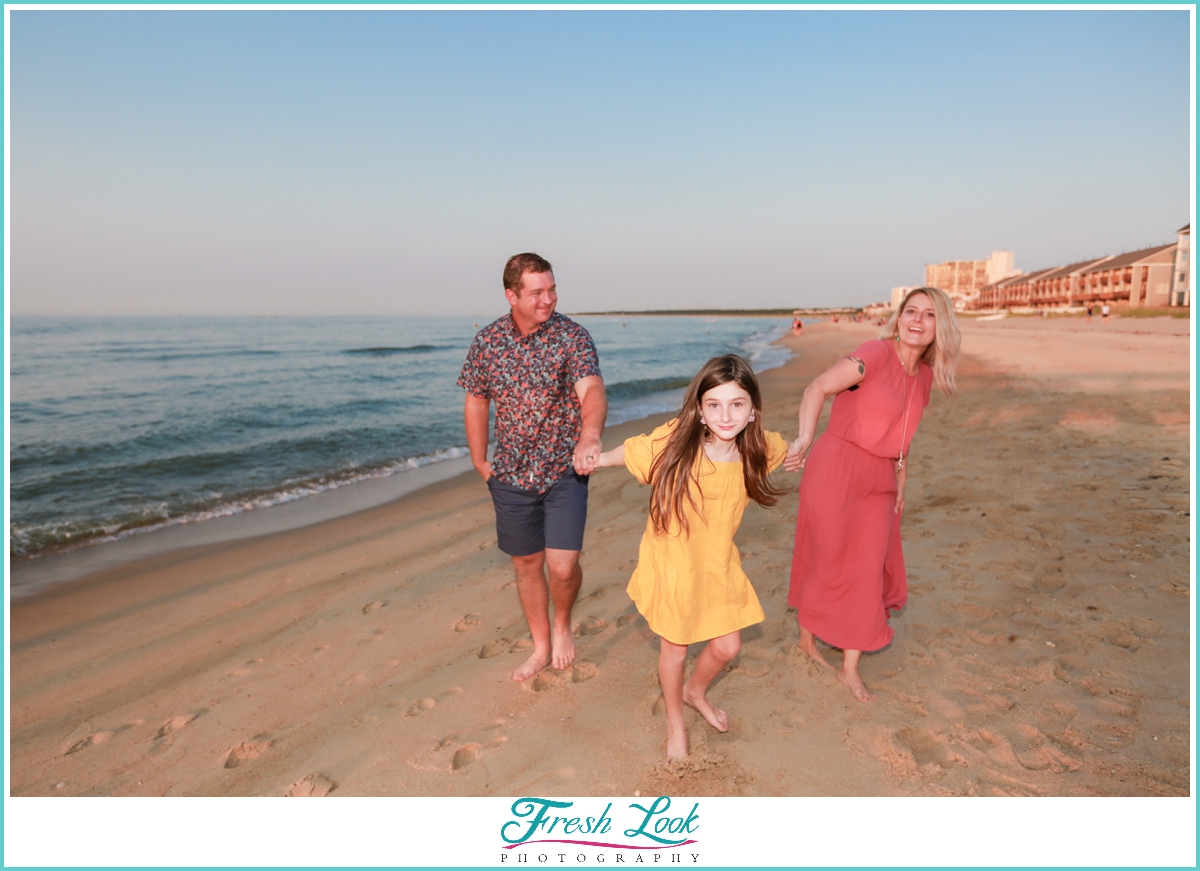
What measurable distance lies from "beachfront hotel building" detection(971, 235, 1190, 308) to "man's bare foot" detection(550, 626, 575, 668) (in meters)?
55.0

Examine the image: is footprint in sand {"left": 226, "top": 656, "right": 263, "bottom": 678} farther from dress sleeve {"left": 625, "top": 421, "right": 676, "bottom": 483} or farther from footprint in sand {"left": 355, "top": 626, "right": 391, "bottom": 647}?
dress sleeve {"left": 625, "top": 421, "right": 676, "bottom": 483}

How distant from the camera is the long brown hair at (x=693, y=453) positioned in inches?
96.3

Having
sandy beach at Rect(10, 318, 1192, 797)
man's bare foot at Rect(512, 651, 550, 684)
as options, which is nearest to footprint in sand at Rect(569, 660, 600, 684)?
sandy beach at Rect(10, 318, 1192, 797)

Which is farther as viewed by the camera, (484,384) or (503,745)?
(484,384)

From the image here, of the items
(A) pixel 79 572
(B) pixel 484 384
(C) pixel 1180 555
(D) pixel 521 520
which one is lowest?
(A) pixel 79 572

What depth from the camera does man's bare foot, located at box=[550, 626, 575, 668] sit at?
11.3 feet

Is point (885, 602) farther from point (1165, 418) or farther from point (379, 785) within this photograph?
point (1165, 418)

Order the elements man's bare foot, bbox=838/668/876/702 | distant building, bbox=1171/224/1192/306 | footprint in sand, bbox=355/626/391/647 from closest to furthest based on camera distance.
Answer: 1. man's bare foot, bbox=838/668/876/702
2. footprint in sand, bbox=355/626/391/647
3. distant building, bbox=1171/224/1192/306

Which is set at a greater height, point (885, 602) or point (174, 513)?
point (885, 602)

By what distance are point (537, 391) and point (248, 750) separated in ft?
7.10

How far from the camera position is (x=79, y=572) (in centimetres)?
584

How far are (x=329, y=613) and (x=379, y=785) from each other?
2.07 m

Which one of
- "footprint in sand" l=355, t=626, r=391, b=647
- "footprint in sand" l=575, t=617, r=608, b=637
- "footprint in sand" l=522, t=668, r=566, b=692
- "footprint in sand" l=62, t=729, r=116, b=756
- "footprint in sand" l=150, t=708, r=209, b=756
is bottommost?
"footprint in sand" l=62, t=729, r=116, b=756

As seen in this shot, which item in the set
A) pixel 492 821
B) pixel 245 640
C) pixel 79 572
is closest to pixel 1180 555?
pixel 492 821
